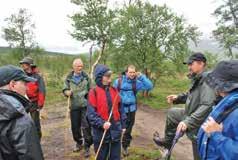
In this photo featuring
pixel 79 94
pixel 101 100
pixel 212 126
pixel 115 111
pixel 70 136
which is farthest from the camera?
pixel 70 136

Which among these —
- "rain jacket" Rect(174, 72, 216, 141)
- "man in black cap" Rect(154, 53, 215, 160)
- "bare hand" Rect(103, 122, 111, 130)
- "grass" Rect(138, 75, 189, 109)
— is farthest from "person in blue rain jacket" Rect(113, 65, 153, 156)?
"grass" Rect(138, 75, 189, 109)

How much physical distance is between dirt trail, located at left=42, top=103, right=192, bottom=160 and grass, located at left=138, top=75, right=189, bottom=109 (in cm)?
282

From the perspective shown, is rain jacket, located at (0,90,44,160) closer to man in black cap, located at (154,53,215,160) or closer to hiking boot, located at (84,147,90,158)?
man in black cap, located at (154,53,215,160)

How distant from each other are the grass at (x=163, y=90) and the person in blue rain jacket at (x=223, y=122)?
17643 millimetres

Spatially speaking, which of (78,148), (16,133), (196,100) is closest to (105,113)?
(196,100)

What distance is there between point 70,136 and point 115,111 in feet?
18.5

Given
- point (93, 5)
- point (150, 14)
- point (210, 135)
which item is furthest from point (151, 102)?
point (210, 135)

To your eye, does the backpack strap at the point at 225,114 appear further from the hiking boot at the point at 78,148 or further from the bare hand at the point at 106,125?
the hiking boot at the point at 78,148

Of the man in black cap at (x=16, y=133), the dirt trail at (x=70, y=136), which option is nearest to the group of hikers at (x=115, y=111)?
the man in black cap at (x=16, y=133)

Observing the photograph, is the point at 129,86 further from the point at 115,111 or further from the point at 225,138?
the point at 225,138

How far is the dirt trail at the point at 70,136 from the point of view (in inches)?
420

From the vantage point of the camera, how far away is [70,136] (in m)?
12.7

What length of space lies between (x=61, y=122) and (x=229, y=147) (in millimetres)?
12767

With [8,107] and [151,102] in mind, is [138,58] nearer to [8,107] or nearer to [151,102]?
[151,102]
